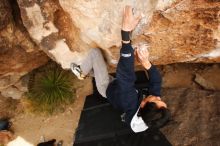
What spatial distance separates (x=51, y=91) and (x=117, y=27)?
2.63m

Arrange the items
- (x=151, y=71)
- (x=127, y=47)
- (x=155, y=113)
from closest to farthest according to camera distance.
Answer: (x=155, y=113) < (x=127, y=47) < (x=151, y=71)

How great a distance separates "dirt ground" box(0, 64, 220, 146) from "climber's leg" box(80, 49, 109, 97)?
1.31 meters

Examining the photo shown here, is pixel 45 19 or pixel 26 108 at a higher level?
pixel 45 19

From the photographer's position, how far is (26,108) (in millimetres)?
7578

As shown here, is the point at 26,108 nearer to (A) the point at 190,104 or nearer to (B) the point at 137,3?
(A) the point at 190,104

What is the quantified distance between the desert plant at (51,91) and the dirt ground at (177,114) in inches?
8.3

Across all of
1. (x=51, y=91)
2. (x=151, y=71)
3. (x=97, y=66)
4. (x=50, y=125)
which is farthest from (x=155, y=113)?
(x=50, y=125)

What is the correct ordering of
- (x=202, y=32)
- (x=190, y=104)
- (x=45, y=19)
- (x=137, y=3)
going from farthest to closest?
(x=190, y=104) < (x=45, y=19) < (x=202, y=32) < (x=137, y=3)

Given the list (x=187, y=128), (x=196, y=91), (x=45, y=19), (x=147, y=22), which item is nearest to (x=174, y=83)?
(x=196, y=91)

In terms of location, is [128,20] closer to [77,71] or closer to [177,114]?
[77,71]

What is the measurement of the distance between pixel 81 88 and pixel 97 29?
7.78 ft

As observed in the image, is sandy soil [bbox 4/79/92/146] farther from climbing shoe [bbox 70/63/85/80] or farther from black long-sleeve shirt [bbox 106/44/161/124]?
black long-sleeve shirt [bbox 106/44/161/124]

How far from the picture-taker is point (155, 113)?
4.71 meters

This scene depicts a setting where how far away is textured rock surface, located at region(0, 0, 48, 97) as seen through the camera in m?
5.88
